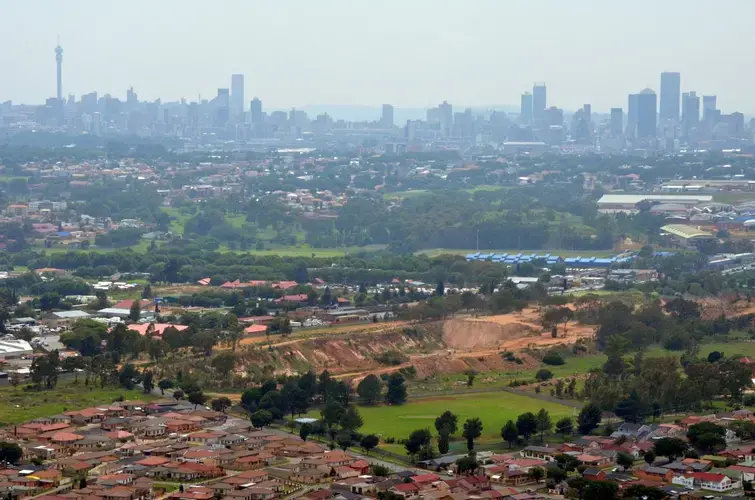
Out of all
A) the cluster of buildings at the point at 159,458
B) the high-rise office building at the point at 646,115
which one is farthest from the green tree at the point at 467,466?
the high-rise office building at the point at 646,115

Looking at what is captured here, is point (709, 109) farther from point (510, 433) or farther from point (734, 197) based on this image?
point (510, 433)

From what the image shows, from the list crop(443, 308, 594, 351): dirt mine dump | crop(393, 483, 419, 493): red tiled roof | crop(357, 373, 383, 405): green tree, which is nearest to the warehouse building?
crop(443, 308, 594, 351): dirt mine dump

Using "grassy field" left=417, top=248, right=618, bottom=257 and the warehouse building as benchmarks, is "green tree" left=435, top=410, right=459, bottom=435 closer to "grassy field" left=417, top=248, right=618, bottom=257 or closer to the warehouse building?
"grassy field" left=417, top=248, right=618, bottom=257

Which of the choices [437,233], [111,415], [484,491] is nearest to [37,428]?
[111,415]

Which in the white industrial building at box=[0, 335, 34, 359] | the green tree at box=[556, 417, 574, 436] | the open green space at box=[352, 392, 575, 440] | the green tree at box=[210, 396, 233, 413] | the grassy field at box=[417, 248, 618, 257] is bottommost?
the grassy field at box=[417, 248, 618, 257]

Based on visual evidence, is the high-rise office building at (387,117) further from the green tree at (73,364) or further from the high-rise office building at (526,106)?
the green tree at (73,364)
